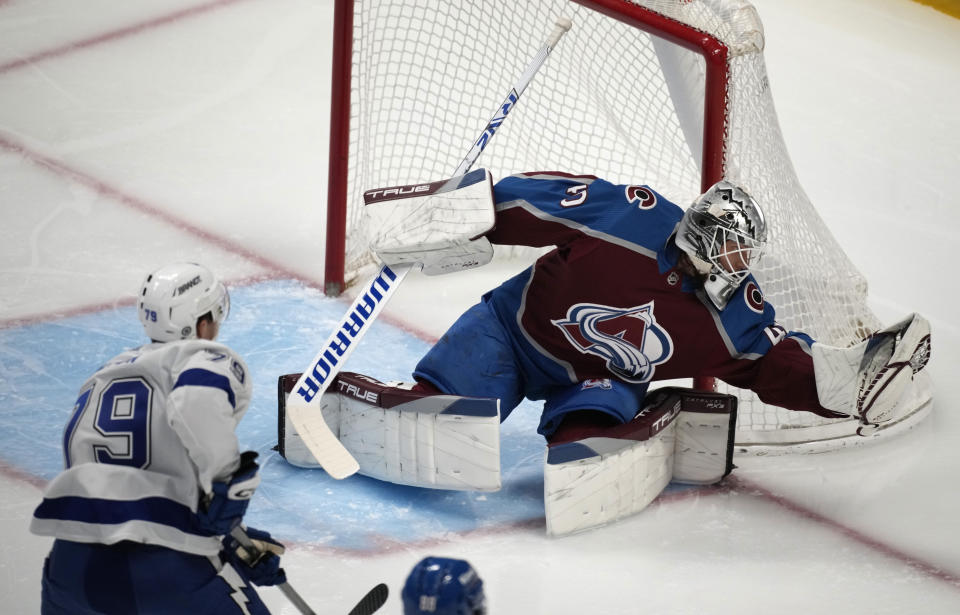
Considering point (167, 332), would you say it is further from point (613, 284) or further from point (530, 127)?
point (530, 127)

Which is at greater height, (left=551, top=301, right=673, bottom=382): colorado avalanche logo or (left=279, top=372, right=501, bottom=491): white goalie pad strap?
(left=551, top=301, right=673, bottom=382): colorado avalanche logo

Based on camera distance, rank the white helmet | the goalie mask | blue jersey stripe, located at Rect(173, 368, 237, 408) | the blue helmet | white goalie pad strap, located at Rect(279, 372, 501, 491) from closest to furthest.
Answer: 1. the blue helmet
2. blue jersey stripe, located at Rect(173, 368, 237, 408)
3. the white helmet
4. the goalie mask
5. white goalie pad strap, located at Rect(279, 372, 501, 491)

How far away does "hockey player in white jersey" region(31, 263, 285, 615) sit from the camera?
7.50 ft

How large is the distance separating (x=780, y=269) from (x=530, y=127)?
1.19 metres

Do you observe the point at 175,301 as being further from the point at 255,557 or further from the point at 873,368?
the point at 873,368

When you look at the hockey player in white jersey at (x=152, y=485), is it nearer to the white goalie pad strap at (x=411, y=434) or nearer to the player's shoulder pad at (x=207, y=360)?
the player's shoulder pad at (x=207, y=360)

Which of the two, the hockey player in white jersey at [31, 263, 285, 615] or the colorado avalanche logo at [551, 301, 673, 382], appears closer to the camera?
the hockey player in white jersey at [31, 263, 285, 615]

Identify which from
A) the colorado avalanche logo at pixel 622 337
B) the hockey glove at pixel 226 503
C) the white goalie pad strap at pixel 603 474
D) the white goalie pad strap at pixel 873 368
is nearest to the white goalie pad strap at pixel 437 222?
the colorado avalanche logo at pixel 622 337

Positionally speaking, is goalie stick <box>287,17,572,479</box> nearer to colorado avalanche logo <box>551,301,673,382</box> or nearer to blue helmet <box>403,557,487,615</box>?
colorado avalanche logo <box>551,301,673,382</box>

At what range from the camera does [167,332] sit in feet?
7.82

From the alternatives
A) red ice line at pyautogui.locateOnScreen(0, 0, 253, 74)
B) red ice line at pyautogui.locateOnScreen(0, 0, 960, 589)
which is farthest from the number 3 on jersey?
red ice line at pyautogui.locateOnScreen(0, 0, 253, 74)

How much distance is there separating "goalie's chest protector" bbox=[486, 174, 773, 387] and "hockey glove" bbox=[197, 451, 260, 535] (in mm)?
1201

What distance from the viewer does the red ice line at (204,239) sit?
11.0 feet

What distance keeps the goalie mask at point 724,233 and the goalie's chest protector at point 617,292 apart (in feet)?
0.28
